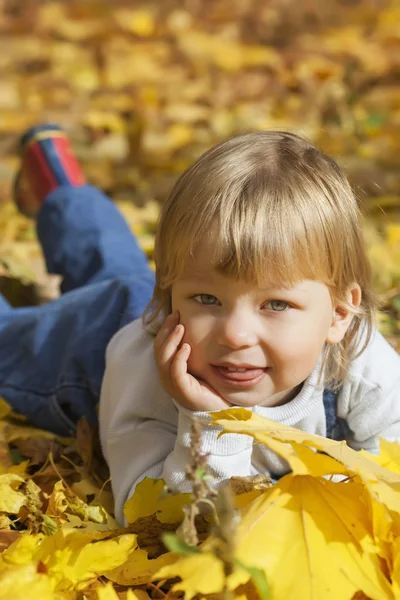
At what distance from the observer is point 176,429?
5.49 feet

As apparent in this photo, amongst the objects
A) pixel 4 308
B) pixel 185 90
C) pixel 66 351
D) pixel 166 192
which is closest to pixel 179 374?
pixel 66 351

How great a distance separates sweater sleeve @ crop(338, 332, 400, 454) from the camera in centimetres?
173

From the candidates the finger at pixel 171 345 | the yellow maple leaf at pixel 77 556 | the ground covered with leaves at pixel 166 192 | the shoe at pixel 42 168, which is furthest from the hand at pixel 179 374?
the shoe at pixel 42 168

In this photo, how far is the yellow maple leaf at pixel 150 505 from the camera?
1484 millimetres

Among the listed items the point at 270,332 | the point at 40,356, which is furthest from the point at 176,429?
the point at 40,356

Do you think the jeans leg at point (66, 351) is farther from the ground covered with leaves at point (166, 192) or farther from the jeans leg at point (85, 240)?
the jeans leg at point (85, 240)

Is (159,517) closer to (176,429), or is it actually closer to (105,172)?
(176,429)

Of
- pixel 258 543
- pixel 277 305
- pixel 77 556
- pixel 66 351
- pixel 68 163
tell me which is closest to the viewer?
pixel 258 543

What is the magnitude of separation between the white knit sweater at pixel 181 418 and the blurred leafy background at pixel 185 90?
0.65 metres

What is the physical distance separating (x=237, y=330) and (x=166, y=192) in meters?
2.25

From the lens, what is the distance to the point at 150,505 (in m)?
1.50

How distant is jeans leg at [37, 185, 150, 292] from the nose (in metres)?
0.98

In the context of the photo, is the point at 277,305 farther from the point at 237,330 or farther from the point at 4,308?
the point at 4,308

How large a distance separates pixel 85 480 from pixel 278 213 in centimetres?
78
